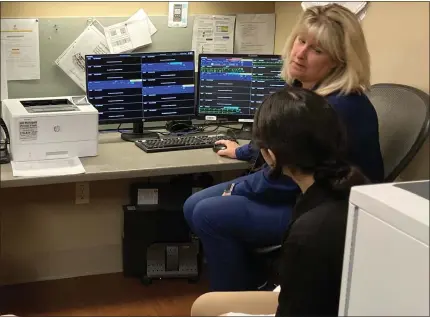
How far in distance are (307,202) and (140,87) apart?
143cm

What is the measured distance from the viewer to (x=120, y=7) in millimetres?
2873

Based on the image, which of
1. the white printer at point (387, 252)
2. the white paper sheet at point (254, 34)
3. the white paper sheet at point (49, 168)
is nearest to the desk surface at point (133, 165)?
the white paper sheet at point (49, 168)

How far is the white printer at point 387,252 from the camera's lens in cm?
102

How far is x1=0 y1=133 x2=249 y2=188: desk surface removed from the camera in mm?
2307

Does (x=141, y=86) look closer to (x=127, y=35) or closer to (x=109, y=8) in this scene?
(x=127, y=35)

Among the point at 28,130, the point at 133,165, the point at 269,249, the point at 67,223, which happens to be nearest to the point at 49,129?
the point at 28,130

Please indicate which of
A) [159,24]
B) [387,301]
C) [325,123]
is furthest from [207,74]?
[387,301]

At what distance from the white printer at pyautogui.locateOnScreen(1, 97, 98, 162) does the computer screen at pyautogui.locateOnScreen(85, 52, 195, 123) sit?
0.63 feet

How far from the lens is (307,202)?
1.56 metres

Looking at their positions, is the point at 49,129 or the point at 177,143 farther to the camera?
the point at 177,143

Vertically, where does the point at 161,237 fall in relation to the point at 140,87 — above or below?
below

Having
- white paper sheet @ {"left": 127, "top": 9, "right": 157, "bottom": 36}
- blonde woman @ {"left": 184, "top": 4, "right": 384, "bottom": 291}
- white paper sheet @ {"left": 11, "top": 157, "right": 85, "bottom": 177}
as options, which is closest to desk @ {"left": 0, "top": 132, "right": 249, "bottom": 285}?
white paper sheet @ {"left": 11, "top": 157, "right": 85, "bottom": 177}

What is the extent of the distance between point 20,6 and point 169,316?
148 cm

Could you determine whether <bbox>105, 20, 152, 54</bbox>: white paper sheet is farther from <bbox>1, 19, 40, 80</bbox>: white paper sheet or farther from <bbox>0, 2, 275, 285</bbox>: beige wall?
<bbox>1, 19, 40, 80</bbox>: white paper sheet
